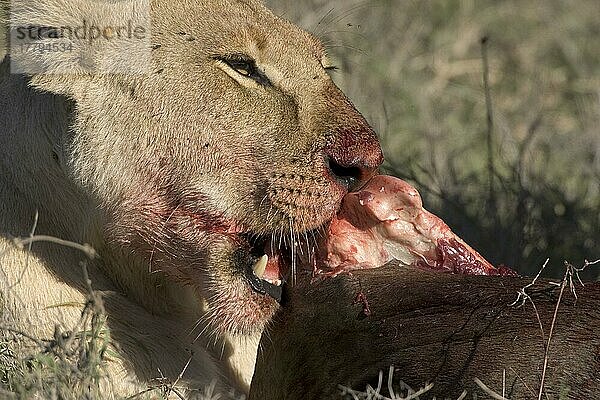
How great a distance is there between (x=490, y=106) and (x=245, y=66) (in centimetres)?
186

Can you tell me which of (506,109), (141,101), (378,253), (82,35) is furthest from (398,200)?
(506,109)

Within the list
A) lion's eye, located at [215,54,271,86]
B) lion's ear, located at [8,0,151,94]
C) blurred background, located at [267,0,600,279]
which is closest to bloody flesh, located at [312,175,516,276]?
lion's eye, located at [215,54,271,86]

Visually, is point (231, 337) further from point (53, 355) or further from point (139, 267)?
point (53, 355)

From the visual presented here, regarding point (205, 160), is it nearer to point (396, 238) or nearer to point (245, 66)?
point (245, 66)

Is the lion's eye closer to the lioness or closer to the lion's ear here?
the lioness

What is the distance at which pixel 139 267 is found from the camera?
3.31m

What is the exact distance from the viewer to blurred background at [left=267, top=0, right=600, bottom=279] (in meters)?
4.73

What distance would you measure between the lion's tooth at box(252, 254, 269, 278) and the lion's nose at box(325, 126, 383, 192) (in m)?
0.27

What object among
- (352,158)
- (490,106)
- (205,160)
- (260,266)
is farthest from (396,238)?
(490,106)

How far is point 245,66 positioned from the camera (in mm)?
3270

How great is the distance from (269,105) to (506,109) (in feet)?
12.2

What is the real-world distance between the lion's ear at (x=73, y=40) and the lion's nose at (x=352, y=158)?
20.9 inches

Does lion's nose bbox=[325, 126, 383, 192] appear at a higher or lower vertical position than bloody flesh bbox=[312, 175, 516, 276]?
higher

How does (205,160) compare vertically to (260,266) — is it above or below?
above
